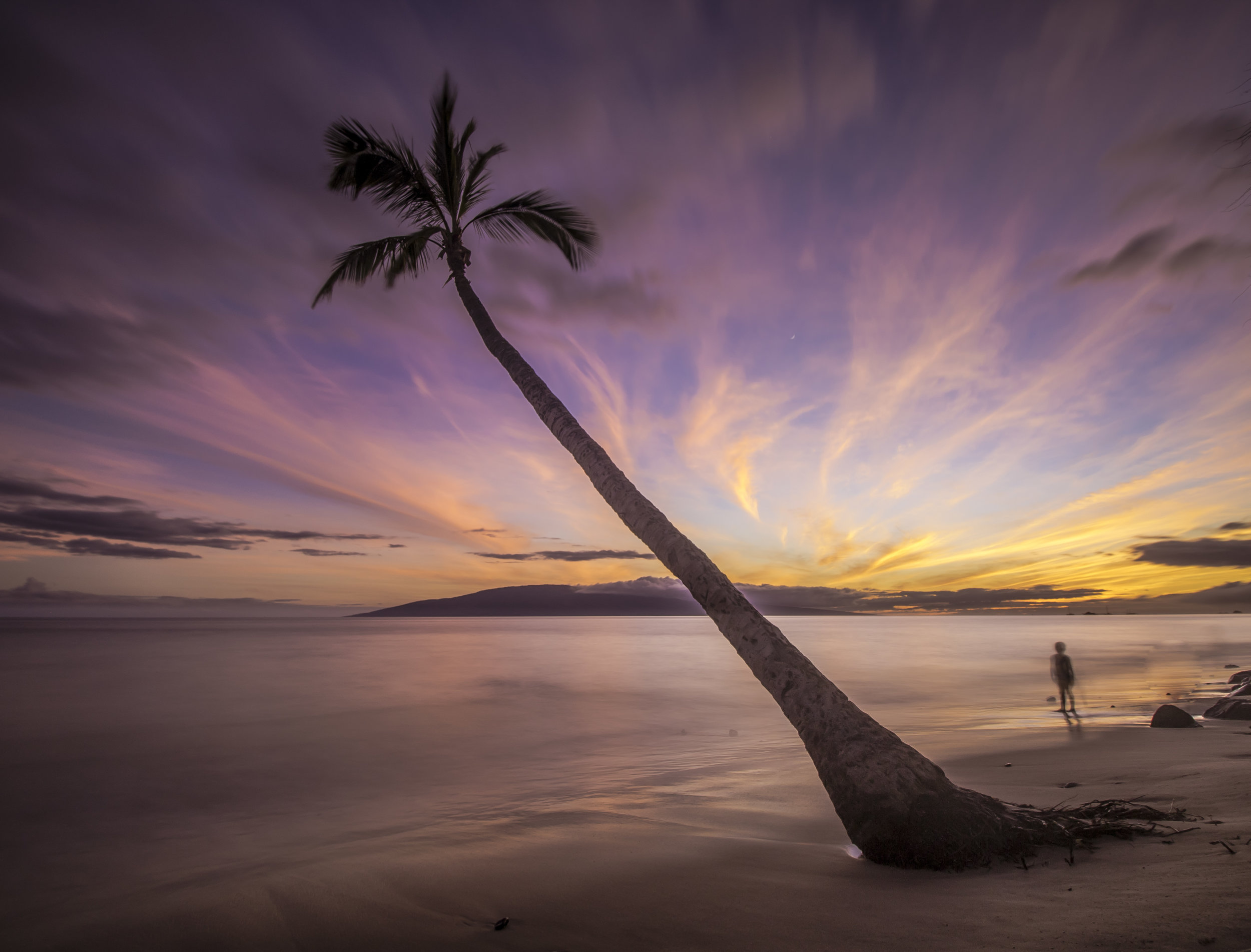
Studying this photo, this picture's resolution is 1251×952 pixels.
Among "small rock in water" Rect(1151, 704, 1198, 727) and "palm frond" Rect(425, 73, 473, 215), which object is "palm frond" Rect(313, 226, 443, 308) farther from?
"small rock in water" Rect(1151, 704, 1198, 727)

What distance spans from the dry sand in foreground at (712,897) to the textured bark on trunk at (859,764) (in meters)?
0.19

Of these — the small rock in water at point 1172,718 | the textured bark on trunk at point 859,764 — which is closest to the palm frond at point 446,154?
the textured bark on trunk at point 859,764

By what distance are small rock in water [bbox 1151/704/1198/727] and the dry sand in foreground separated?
18.4 feet

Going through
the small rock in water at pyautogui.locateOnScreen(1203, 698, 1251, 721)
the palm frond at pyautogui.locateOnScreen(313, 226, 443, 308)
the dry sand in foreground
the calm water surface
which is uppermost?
the palm frond at pyautogui.locateOnScreen(313, 226, 443, 308)

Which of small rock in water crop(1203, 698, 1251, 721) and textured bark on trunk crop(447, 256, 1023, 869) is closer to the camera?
textured bark on trunk crop(447, 256, 1023, 869)

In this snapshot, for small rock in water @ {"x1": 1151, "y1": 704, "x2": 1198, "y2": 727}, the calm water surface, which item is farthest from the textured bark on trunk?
small rock in water @ {"x1": 1151, "y1": 704, "x2": 1198, "y2": 727}

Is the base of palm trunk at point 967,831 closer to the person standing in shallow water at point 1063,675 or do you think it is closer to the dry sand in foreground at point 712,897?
the dry sand in foreground at point 712,897

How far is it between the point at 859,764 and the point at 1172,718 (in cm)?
1097

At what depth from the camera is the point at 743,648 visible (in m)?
5.48

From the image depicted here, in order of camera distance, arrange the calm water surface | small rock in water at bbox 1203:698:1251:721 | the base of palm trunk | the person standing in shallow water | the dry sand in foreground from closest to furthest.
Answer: the dry sand in foreground → the base of palm trunk → the calm water surface → small rock in water at bbox 1203:698:1251:721 → the person standing in shallow water

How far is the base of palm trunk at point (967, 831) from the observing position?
4.19 metres

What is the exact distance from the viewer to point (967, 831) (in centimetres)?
425

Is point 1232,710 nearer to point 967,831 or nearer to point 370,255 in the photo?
point 967,831

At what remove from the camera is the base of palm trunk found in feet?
13.8
